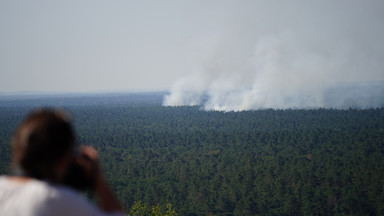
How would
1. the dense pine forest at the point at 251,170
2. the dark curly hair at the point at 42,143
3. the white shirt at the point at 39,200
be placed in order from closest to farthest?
the white shirt at the point at 39,200
the dark curly hair at the point at 42,143
the dense pine forest at the point at 251,170

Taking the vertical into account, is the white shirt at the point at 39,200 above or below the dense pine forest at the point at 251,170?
above

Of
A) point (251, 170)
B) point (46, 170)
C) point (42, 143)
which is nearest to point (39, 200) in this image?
point (46, 170)

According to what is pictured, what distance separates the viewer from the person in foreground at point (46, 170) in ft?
6.70

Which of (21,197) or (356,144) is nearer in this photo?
(21,197)

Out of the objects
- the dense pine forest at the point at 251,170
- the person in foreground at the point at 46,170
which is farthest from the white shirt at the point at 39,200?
the dense pine forest at the point at 251,170

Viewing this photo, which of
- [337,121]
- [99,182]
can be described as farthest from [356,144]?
[99,182]

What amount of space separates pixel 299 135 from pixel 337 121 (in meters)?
33.7

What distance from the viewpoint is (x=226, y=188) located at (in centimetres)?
5591

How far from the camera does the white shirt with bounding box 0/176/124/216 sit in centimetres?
203

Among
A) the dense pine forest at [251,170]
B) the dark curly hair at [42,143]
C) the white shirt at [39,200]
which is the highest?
the dark curly hair at [42,143]

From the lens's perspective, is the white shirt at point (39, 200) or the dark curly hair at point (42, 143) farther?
the dark curly hair at point (42, 143)

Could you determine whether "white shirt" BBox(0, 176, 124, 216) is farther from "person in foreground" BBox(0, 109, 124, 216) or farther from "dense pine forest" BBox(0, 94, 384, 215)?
"dense pine forest" BBox(0, 94, 384, 215)

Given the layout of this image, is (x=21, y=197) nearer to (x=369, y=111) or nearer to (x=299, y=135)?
(x=299, y=135)

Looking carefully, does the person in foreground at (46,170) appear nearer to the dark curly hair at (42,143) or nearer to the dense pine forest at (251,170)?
the dark curly hair at (42,143)
